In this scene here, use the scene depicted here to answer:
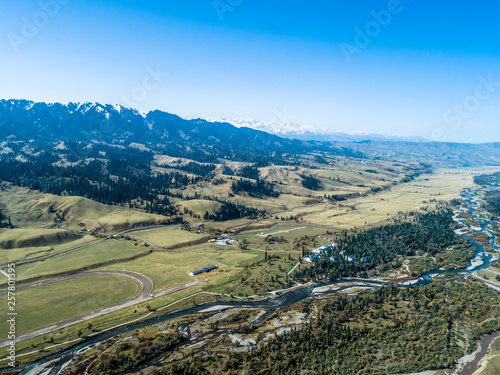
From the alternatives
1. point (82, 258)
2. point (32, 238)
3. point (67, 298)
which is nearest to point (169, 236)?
point (82, 258)

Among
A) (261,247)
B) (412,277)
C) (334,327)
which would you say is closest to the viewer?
(334,327)

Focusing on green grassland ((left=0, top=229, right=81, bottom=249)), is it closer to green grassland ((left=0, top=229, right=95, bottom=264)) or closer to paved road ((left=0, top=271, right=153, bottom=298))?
green grassland ((left=0, top=229, right=95, bottom=264))

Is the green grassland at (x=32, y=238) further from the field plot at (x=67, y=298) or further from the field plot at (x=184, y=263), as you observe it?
the field plot at (x=67, y=298)

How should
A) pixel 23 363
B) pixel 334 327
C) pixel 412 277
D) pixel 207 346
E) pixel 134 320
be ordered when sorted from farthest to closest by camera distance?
pixel 412 277
pixel 134 320
pixel 334 327
pixel 207 346
pixel 23 363

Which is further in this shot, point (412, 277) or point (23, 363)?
point (412, 277)

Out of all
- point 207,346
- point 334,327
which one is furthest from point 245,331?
point 334,327

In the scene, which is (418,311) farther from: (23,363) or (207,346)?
(23,363)
